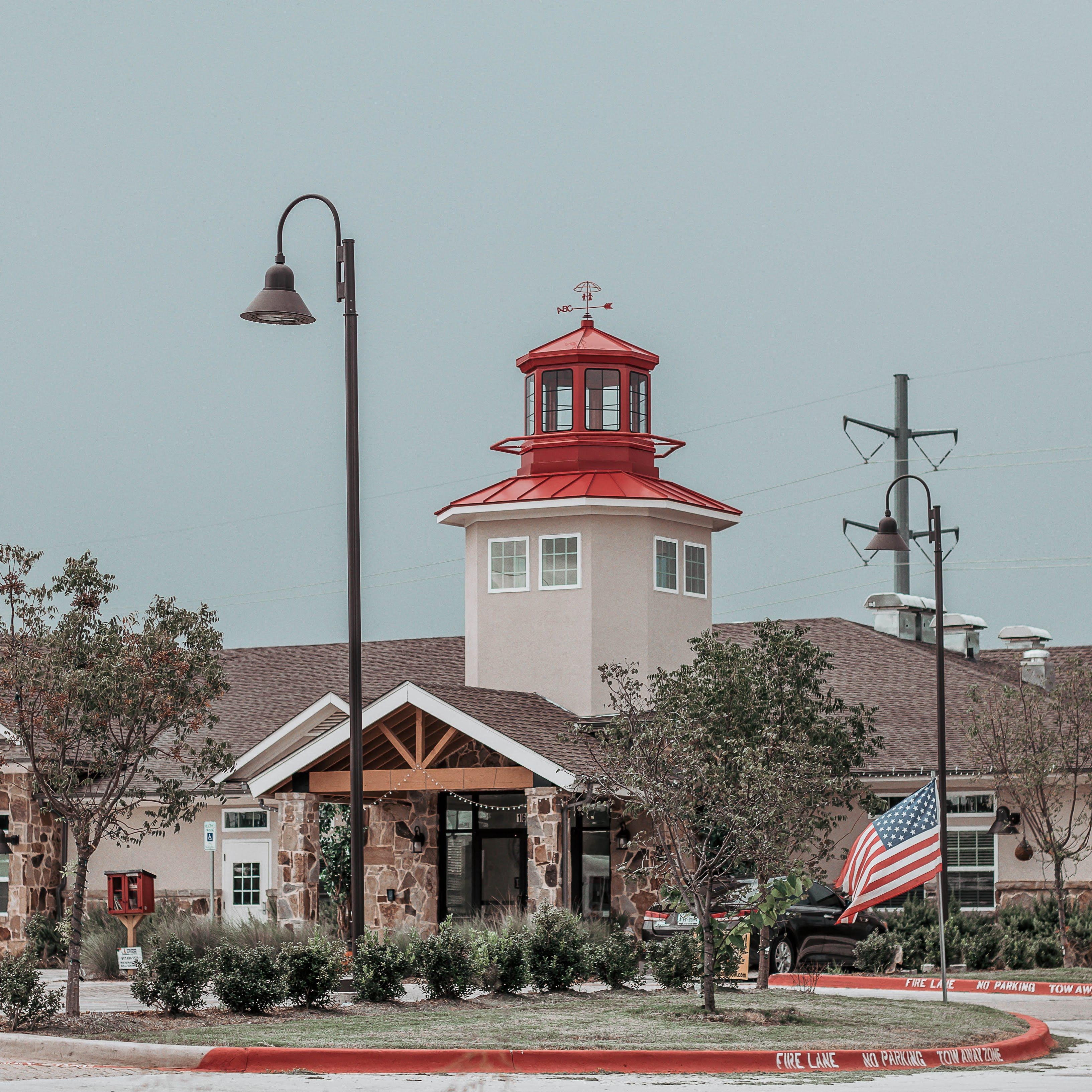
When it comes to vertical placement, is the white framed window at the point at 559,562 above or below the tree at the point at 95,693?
above

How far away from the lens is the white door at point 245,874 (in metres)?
31.8

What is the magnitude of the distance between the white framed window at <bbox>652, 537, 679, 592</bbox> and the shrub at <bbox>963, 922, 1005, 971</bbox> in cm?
800

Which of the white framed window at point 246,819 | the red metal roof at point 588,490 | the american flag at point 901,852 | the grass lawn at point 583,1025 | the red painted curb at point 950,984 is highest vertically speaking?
the red metal roof at point 588,490

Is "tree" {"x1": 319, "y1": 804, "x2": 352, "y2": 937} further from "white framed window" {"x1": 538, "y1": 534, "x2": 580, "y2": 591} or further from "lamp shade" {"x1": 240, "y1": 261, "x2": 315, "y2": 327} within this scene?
"lamp shade" {"x1": 240, "y1": 261, "x2": 315, "y2": 327}

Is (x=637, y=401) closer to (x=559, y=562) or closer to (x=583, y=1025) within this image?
(x=559, y=562)

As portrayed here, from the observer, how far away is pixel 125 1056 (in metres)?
14.1

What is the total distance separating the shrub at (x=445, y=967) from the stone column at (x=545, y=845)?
7846 mm

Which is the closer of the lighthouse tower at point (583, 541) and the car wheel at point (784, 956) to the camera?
the car wheel at point (784, 956)

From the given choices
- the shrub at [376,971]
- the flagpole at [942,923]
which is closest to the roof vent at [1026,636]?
the flagpole at [942,923]

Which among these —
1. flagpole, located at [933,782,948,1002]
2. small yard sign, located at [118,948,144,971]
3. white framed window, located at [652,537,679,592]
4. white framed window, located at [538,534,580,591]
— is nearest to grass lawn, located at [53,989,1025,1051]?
flagpole, located at [933,782,948,1002]

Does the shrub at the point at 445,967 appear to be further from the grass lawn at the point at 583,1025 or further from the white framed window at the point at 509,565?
the white framed window at the point at 509,565

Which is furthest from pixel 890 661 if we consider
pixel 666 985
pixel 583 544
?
pixel 666 985

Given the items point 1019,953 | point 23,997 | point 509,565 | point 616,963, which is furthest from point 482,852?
point 23,997

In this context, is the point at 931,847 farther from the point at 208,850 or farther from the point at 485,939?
the point at 208,850
